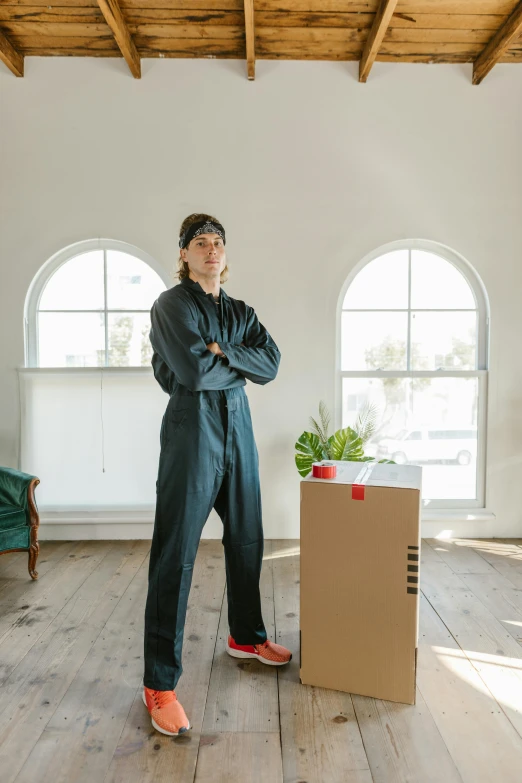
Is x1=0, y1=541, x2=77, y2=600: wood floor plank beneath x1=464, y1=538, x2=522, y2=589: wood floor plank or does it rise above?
beneath

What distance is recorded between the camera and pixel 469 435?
3.92 m

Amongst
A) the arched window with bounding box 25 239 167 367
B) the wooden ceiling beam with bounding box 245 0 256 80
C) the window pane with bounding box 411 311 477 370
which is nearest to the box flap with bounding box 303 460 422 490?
the window pane with bounding box 411 311 477 370

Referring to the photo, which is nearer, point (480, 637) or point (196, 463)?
point (196, 463)

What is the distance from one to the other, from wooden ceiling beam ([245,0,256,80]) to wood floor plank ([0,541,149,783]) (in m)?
3.25

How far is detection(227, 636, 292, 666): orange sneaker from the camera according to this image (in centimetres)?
223

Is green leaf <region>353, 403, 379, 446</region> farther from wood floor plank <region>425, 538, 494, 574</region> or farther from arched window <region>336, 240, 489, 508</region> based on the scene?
wood floor plank <region>425, 538, 494, 574</region>

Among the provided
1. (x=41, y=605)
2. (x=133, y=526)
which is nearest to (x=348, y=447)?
(x=133, y=526)

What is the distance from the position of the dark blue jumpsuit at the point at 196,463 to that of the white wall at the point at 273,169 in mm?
1658

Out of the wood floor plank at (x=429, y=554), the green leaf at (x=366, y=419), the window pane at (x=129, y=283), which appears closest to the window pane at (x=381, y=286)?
the green leaf at (x=366, y=419)

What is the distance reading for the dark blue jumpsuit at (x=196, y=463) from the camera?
6.32 feet

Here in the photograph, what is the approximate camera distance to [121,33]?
3287mm

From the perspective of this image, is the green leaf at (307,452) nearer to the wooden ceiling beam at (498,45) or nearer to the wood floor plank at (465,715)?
the wood floor plank at (465,715)

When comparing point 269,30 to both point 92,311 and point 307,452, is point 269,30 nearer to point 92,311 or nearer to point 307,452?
point 92,311

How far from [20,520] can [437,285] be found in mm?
3090
